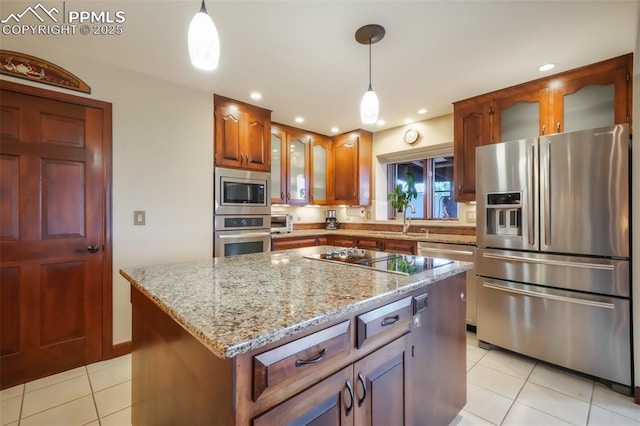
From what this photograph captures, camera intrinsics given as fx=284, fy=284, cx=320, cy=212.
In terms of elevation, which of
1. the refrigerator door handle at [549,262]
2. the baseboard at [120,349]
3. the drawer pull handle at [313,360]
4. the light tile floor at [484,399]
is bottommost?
the light tile floor at [484,399]

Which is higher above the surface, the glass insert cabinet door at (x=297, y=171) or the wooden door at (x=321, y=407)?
the glass insert cabinet door at (x=297, y=171)

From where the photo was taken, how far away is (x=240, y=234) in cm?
311

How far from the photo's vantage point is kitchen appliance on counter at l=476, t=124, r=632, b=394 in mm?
1903

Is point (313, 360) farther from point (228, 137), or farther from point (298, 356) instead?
point (228, 137)

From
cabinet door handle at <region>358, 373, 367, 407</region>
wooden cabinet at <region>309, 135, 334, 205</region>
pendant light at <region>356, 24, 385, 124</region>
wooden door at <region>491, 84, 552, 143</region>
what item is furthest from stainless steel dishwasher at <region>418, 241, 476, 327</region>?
cabinet door handle at <region>358, 373, 367, 407</region>

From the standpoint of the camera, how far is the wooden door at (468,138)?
9.40ft

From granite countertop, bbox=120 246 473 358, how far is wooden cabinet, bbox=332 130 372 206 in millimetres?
2653

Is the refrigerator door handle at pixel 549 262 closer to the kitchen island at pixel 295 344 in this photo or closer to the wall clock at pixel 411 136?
the kitchen island at pixel 295 344

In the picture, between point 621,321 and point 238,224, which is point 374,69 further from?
point 621,321

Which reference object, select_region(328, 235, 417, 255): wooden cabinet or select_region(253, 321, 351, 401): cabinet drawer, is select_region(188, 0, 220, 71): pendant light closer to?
select_region(253, 321, 351, 401): cabinet drawer

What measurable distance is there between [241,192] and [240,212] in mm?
223

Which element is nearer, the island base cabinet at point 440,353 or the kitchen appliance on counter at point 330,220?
the island base cabinet at point 440,353

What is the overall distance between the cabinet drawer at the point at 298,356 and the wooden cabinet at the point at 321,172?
336 cm

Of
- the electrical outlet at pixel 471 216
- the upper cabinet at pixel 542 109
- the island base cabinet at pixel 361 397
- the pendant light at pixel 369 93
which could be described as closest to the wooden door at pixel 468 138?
the upper cabinet at pixel 542 109
